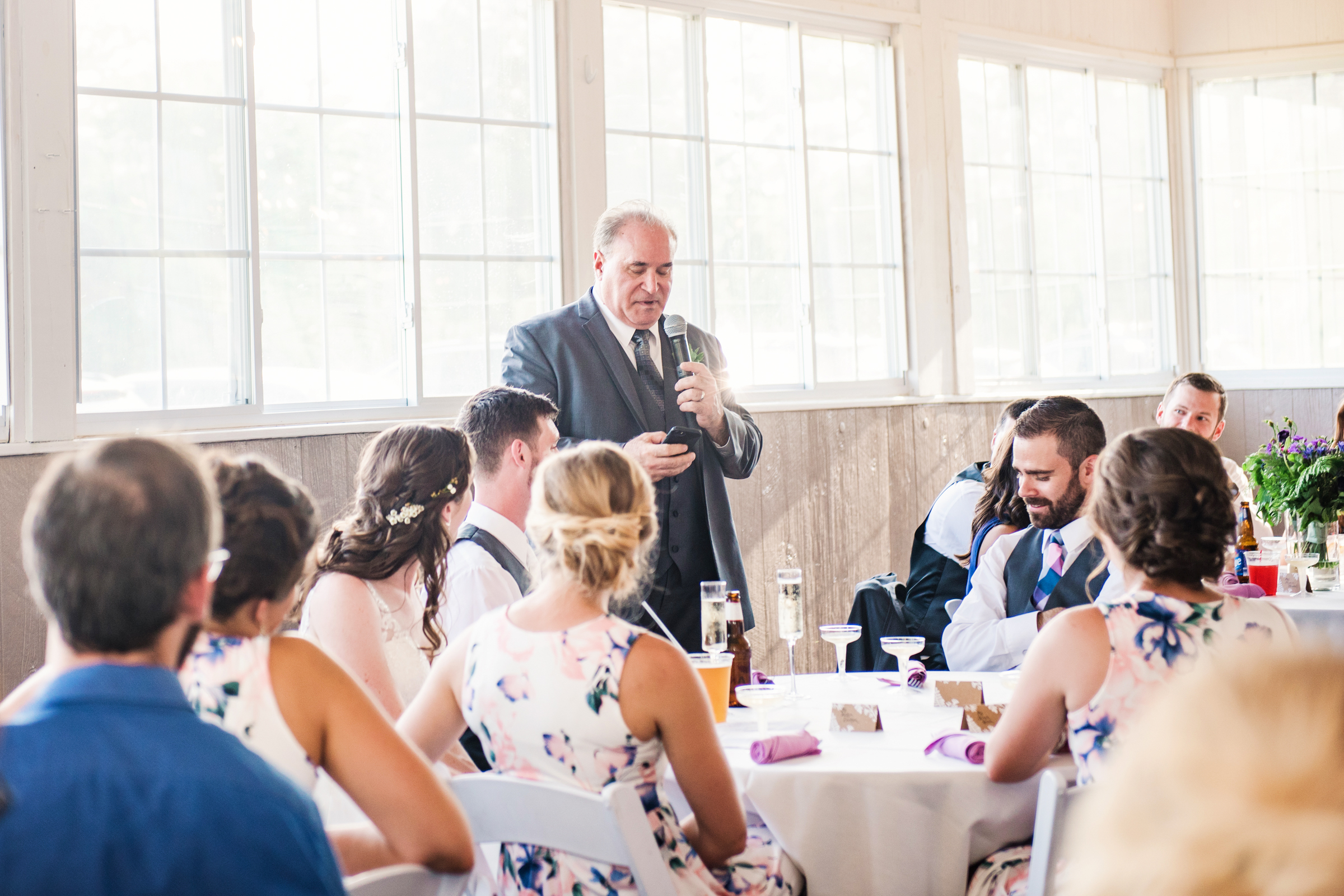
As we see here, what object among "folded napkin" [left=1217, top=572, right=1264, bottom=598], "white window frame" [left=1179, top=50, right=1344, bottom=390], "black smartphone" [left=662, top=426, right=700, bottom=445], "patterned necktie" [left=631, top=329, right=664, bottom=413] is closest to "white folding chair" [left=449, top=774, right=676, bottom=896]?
"black smartphone" [left=662, top=426, right=700, bottom=445]

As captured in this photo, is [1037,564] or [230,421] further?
[230,421]

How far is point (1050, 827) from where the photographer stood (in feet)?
5.28

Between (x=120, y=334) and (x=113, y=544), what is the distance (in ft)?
8.89

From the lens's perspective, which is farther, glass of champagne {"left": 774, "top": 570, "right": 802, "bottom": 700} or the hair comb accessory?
glass of champagne {"left": 774, "top": 570, "right": 802, "bottom": 700}

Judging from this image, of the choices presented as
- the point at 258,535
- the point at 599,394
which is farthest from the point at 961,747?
the point at 599,394

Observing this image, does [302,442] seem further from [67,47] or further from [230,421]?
[67,47]

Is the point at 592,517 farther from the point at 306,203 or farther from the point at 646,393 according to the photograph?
the point at 306,203

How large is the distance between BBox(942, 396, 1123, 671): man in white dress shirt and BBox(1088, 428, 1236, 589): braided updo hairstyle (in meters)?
0.97

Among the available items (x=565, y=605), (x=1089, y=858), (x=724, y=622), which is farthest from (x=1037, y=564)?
(x=1089, y=858)

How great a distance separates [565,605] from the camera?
173cm

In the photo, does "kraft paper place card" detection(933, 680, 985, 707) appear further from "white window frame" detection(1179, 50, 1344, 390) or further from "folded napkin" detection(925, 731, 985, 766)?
"white window frame" detection(1179, 50, 1344, 390)

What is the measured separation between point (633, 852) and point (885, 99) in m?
4.36

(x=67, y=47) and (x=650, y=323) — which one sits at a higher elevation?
(x=67, y=47)

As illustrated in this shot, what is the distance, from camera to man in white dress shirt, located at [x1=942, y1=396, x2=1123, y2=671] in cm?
274
